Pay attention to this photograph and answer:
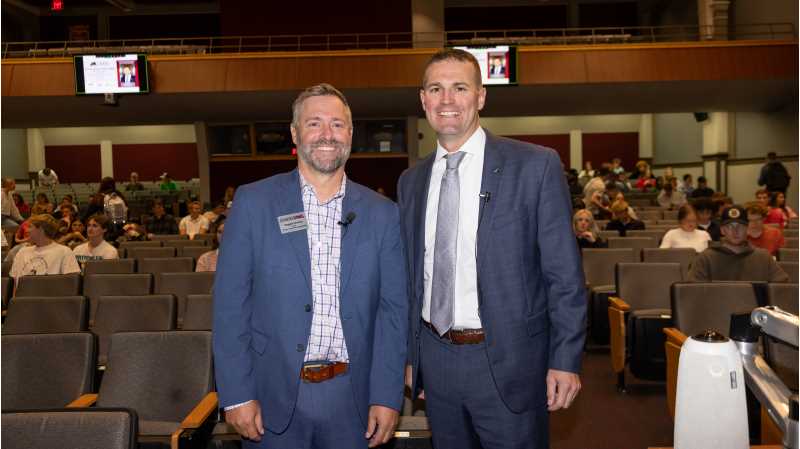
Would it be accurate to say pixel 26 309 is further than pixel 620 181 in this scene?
No

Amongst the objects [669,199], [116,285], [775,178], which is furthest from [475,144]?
[775,178]

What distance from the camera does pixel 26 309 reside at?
14.5 feet

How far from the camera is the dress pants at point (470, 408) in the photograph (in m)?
2.01

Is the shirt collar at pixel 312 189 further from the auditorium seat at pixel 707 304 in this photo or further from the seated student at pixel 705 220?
the seated student at pixel 705 220

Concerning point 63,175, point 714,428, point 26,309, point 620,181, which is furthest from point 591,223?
point 63,175

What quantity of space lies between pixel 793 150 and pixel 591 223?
9951mm

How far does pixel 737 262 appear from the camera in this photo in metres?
4.78

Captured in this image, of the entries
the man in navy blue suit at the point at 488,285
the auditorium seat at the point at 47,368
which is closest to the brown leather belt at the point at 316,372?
the man in navy blue suit at the point at 488,285

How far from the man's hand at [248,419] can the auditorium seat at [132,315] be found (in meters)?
2.42

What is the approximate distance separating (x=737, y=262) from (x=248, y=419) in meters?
3.83

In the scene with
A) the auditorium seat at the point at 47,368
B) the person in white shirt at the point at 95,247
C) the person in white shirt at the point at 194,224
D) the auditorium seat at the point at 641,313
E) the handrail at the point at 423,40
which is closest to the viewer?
the auditorium seat at the point at 47,368

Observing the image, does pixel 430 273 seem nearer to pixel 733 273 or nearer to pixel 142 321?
pixel 142 321

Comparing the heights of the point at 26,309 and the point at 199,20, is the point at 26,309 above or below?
below

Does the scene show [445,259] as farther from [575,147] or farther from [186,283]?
[575,147]
